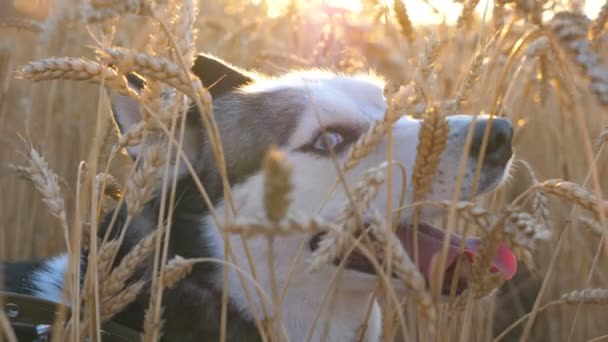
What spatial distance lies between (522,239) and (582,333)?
156 cm

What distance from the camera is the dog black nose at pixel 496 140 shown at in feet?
5.63

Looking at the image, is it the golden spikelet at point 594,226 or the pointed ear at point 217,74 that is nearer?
the golden spikelet at point 594,226

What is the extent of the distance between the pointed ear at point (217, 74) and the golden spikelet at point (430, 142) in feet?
3.23

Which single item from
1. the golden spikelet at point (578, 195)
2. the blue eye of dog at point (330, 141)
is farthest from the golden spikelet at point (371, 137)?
the blue eye of dog at point (330, 141)

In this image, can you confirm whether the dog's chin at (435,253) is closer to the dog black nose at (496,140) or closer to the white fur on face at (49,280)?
the dog black nose at (496,140)

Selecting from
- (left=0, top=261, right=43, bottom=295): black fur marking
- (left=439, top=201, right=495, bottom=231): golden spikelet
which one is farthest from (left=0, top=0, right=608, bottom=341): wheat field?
(left=0, top=261, right=43, bottom=295): black fur marking

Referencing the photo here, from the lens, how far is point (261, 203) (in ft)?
6.71

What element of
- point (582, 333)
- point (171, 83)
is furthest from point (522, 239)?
point (582, 333)

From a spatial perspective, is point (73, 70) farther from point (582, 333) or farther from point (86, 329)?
point (582, 333)

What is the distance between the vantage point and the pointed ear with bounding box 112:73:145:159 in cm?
199

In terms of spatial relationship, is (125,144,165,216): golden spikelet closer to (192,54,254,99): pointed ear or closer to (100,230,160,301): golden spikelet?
(100,230,160,301): golden spikelet

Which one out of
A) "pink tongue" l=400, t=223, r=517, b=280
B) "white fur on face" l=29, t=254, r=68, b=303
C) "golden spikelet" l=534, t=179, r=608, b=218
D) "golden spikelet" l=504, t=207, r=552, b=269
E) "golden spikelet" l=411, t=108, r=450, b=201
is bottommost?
"white fur on face" l=29, t=254, r=68, b=303

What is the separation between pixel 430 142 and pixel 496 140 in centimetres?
63

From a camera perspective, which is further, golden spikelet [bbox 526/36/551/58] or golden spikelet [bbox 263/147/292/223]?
golden spikelet [bbox 526/36/551/58]
